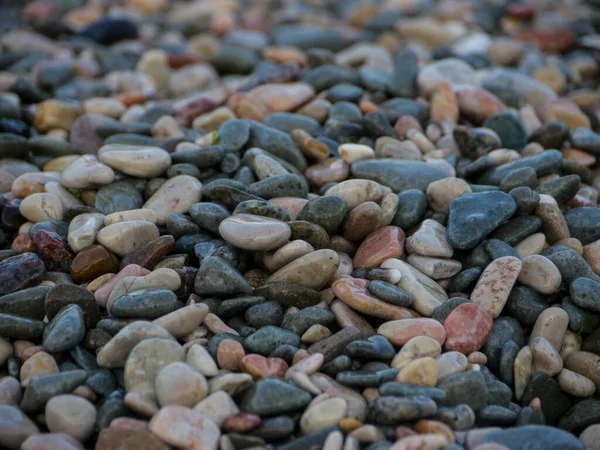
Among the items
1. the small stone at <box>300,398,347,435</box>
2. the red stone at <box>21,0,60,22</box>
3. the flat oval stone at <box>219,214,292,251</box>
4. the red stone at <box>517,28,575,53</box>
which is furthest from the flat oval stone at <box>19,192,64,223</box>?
the red stone at <box>517,28,575,53</box>

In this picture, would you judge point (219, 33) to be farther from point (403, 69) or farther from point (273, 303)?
point (273, 303)

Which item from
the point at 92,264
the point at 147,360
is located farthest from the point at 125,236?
the point at 147,360

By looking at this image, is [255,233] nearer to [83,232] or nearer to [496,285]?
[83,232]

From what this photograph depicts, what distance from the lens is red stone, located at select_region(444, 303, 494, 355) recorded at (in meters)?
2.25

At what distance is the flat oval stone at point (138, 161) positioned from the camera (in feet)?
9.45

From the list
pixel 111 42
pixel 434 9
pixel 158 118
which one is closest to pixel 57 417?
pixel 158 118

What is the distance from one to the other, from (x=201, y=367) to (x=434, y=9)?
4927 mm

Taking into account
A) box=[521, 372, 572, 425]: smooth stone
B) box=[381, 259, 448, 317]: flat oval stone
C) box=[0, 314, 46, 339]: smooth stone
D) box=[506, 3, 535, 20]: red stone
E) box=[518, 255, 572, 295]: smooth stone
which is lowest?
box=[521, 372, 572, 425]: smooth stone

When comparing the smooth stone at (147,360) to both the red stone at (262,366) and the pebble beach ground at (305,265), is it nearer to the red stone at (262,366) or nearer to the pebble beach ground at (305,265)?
the pebble beach ground at (305,265)

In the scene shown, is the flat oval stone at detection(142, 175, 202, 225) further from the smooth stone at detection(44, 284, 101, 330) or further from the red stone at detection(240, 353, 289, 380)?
the red stone at detection(240, 353, 289, 380)

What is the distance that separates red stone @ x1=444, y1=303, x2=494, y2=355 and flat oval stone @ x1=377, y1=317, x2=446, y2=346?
0.04 m

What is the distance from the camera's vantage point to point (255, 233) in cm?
238


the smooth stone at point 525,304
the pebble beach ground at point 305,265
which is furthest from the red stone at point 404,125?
the smooth stone at point 525,304

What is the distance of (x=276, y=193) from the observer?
2.79m
